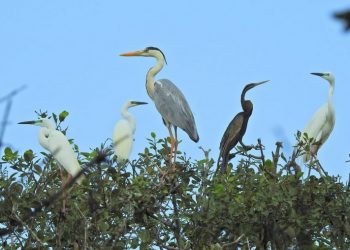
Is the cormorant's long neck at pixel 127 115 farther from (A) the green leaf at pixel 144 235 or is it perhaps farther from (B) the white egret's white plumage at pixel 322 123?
(A) the green leaf at pixel 144 235

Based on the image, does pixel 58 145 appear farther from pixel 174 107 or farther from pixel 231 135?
pixel 174 107

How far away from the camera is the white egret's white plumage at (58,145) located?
22.5 feet

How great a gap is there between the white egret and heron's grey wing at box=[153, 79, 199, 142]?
12.5 inches

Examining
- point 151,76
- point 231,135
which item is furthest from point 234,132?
point 151,76

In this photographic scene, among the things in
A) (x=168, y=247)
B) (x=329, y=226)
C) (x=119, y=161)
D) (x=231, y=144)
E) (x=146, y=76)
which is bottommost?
(x=168, y=247)

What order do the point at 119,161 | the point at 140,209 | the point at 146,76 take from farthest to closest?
the point at 146,76 → the point at 119,161 → the point at 140,209

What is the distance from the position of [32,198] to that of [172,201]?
112 cm

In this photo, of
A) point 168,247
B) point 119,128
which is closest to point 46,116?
point 119,128

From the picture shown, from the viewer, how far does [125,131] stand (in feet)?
26.2

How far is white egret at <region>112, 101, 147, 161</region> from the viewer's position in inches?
293

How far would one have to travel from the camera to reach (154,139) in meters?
7.13

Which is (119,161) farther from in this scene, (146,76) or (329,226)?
(146,76)

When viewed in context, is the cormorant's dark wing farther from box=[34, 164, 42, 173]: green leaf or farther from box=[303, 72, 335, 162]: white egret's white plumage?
box=[34, 164, 42, 173]: green leaf

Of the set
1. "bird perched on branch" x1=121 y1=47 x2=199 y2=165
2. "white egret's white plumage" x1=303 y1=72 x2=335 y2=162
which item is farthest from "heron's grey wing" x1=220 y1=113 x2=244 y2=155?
"white egret's white plumage" x1=303 y1=72 x2=335 y2=162
